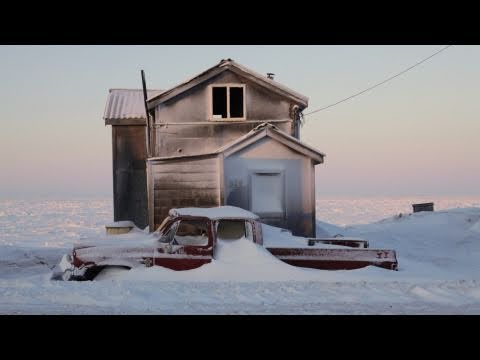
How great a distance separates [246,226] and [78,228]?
788 inches

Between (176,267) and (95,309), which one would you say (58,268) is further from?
(95,309)

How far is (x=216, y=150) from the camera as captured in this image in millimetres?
15500

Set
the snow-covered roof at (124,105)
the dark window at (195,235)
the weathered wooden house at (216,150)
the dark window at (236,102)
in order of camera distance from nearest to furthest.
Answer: the dark window at (195,235), the weathered wooden house at (216,150), the dark window at (236,102), the snow-covered roof at (124,105)

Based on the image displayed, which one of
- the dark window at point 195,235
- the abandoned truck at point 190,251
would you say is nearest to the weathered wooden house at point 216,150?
the abandoned truck at point 190,251

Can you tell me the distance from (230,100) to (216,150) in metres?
3.32

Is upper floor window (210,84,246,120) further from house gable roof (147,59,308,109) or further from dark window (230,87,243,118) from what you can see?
house gable roof (147,59,308,109)

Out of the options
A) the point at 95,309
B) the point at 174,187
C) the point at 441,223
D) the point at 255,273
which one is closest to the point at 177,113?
the point at 174,187

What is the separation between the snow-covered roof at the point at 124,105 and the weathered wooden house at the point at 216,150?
0.04 metres

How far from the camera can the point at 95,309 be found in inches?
261

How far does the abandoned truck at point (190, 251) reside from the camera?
356 inches

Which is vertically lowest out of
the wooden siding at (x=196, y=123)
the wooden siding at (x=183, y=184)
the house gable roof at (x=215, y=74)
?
the wooden siding at (x=183, y=184)

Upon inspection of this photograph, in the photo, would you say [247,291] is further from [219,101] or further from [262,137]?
[219,101]

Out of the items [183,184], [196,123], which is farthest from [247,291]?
[196,123]

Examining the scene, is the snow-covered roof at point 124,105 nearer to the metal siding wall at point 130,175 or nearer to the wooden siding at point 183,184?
the metal siding wall at point 130,175
